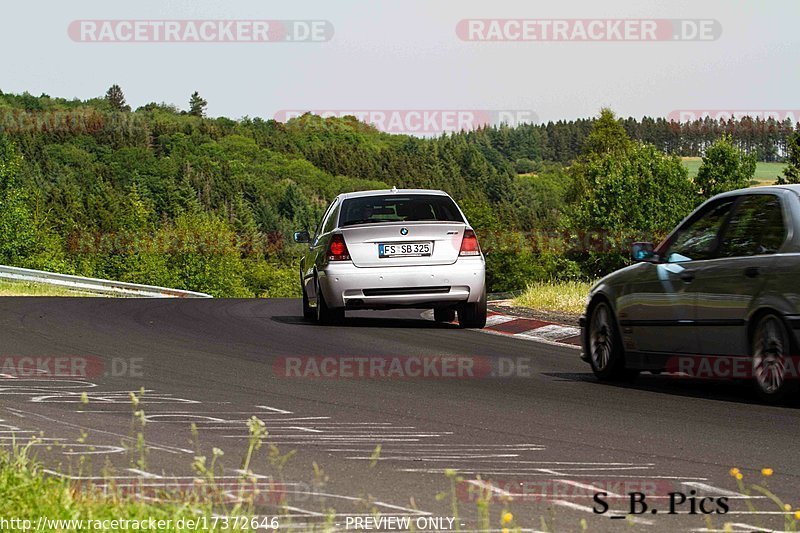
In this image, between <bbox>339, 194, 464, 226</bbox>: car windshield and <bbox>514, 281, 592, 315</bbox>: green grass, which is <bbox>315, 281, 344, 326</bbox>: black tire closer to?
<bbox>339, 194, 464, 226</bbox>: car windshield

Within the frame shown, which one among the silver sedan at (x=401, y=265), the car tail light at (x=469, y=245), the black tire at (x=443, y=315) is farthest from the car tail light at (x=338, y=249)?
the black tire at (x=443, y=315)

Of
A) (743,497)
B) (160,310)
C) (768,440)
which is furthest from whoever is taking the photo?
(160,310)

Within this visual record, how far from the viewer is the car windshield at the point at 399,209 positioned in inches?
695

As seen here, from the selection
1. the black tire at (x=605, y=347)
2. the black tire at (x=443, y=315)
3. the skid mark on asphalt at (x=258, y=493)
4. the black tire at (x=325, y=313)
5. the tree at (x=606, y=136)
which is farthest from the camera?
the tree at (x=606, y=136)

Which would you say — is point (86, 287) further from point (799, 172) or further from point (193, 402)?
point (799, 172)

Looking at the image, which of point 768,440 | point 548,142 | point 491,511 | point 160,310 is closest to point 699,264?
point 768,440

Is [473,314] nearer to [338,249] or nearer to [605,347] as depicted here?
[338,249]

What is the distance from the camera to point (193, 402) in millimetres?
9898

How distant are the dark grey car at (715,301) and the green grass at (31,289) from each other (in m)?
24.3

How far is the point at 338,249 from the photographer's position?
671 inches

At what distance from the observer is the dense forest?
99938mm

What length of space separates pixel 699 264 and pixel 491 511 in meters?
5.49

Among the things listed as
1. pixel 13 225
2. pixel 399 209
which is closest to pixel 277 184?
pixel 13 225

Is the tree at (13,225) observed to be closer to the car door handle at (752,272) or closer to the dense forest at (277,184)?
the dense forest at (277,184)
